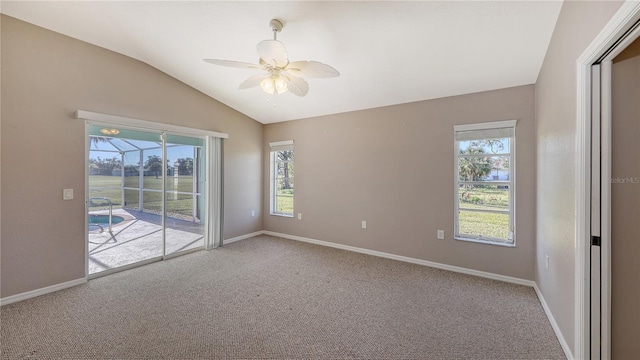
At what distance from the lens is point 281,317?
7.92 feet

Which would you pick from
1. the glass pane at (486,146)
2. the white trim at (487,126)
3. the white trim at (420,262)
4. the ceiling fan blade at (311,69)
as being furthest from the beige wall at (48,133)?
the glass pane at (486,146)

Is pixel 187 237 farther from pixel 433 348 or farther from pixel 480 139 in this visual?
pixel 480 139

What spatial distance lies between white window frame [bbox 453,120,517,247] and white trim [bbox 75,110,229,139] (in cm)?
397

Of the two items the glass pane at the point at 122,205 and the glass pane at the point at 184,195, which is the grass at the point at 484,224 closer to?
the glass pane at the point at 184,195

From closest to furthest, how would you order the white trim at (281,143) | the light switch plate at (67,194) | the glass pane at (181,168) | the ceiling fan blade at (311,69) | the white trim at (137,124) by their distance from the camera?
the ceiling fan blade at (311,69) → the light switch plate at (67,194) → the white trim at (137,124) → the glass pane at (181,168) → the white trim at (281,143)

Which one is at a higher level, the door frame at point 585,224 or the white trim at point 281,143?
the white trim at point 281,143

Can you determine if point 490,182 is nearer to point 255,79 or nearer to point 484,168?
point 484,168

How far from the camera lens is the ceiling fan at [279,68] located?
2.04m

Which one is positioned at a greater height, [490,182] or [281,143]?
[281,143]

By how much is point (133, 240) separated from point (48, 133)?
1.79 m

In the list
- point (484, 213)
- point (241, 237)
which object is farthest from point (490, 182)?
point (241, 237)

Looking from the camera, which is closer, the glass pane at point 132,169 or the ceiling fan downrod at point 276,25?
the ceiling fan downrod at point 276,25

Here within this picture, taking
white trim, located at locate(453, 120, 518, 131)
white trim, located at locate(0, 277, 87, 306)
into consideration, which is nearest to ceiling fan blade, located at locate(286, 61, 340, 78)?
white trim, located at locate(453, 120, 518, 131)

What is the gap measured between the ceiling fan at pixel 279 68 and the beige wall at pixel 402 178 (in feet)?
6.55
